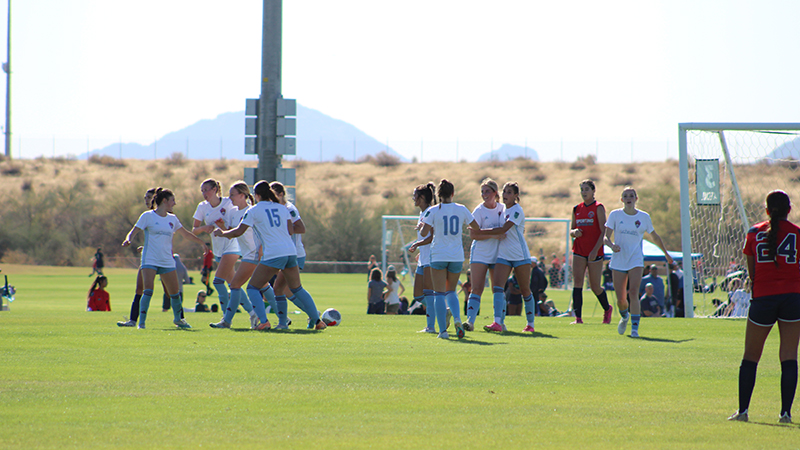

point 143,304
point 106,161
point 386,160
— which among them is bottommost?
point 143,304

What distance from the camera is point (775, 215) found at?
620cm

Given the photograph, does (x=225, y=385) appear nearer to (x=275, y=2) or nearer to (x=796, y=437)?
(x=796, y=437)

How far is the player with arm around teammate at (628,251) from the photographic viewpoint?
11.9 meters

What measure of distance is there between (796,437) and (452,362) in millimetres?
3867

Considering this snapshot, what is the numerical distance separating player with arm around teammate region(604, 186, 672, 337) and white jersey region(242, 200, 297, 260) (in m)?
4.54

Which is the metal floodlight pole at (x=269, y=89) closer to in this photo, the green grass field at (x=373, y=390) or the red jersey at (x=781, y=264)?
the green grass field at (x=373, y=390)

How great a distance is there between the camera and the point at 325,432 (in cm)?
567

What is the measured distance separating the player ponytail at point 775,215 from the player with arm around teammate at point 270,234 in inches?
246

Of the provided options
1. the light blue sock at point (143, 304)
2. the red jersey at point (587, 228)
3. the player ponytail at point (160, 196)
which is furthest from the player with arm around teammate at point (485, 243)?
the light blue sock at point (143, 304)

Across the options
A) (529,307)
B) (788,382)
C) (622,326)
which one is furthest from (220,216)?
(788,382)

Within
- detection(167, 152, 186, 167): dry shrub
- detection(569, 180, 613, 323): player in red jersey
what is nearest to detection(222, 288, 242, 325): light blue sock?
detection(569, 180, 613, 323): player in red jersey

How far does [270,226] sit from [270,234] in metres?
0.11

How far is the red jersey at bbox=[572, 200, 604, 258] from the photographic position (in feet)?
42.4

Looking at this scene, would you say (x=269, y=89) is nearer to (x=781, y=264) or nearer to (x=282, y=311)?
(x=282, y=311)
